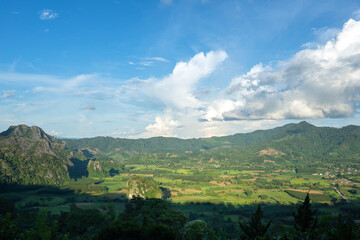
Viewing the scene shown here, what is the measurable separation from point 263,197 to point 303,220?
4902 inches

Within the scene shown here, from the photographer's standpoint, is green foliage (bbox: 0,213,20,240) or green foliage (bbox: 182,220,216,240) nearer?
green foliage (bbox: 0,213,20,240)

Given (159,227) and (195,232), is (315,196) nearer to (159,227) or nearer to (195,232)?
(195,232)

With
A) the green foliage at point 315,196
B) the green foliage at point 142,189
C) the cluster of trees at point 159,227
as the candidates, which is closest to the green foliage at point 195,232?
the cluster of trees at point 159,227

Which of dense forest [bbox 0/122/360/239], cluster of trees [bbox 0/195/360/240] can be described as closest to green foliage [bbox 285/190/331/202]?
dense forest [bbox 0/122/360/239]

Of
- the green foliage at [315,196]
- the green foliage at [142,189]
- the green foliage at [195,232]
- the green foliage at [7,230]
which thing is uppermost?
the green foliage at [7,230]

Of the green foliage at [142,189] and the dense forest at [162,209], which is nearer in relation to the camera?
the dense forest at [162,209]

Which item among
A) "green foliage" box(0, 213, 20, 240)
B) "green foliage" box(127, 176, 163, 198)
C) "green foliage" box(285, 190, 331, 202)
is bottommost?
"green foliage" box(285, 190, 331, 202)

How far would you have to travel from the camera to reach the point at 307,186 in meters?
180

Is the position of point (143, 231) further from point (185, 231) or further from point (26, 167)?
point (26, 167)

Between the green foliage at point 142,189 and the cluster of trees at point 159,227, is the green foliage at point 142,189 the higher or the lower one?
the lower one

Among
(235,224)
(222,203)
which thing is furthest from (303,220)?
(222,203)

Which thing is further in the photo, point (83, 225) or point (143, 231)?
point (83, 225)

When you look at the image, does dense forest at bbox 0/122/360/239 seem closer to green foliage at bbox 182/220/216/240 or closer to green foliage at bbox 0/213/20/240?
green foliage at bbox 0/213/20/240

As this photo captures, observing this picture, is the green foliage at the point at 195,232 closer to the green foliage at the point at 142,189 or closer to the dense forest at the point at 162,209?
the dense forest at the point at 162,209
